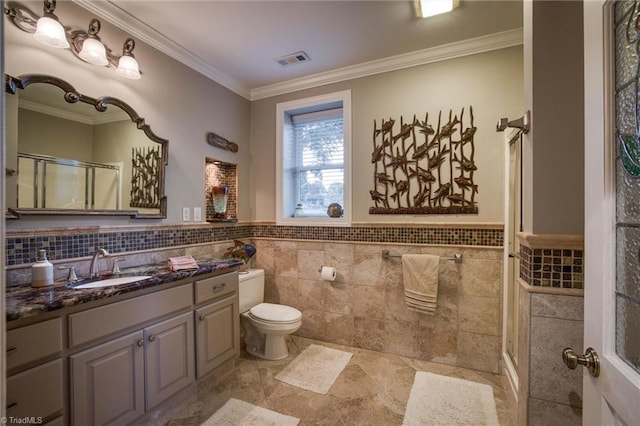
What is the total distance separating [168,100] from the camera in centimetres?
227

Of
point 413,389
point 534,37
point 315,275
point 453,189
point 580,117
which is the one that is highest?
point 534,37

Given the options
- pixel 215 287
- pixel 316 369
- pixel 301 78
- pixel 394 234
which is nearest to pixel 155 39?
pixel 301 78

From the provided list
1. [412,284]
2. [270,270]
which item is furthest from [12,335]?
[412,284]

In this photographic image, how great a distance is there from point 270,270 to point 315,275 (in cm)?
52

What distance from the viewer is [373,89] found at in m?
2.60

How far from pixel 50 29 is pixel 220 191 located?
1.49 meters

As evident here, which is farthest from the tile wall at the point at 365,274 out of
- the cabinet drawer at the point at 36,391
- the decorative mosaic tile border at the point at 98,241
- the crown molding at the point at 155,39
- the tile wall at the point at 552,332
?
the crown molding at the point at 155,39

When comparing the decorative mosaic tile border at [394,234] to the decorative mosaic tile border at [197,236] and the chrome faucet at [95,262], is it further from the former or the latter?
the chrome faucet at [95,262]

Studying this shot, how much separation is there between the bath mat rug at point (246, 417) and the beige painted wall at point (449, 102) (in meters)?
1.60

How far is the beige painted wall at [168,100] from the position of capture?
1.55 metres

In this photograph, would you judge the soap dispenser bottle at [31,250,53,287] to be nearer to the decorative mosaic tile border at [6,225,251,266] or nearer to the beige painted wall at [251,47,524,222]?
the decorative mosaic tile border at [6,225,251,266]

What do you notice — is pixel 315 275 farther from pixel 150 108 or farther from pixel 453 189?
pixel 150 108

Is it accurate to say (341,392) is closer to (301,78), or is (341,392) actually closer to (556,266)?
(556,266)

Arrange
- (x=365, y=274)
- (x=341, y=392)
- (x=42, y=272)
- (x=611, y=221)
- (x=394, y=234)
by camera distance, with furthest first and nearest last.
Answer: (x=365, y=274) < (x=394, y=234) < (x=341, y=392) < (x=42, y=272) < (x=611, y=221)
